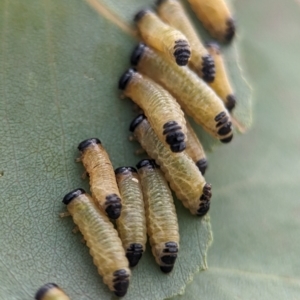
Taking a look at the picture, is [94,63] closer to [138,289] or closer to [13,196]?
[13,196]

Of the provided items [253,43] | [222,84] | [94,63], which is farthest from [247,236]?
[253,43]

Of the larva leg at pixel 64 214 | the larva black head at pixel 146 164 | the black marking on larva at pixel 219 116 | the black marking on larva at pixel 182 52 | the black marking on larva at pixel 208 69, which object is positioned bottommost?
the larva leg at pixel 64 214

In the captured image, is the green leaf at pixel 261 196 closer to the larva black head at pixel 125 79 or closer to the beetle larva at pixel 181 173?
the beetle larva at pixel 181 173

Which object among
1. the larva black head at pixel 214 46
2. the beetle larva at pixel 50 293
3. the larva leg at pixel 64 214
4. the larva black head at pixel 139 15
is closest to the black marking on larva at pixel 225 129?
the larva black head at pixel 214 46

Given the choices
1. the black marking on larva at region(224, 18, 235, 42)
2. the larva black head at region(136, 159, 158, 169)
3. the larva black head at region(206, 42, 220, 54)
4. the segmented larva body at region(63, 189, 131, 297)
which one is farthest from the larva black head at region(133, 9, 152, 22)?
the segmented larva body at region(63, 189, 131, 297)

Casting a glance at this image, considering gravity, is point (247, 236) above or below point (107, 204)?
below
